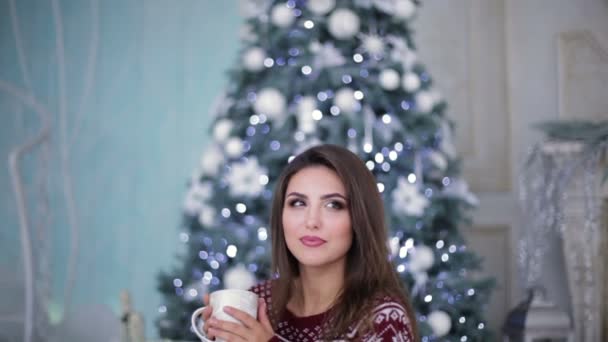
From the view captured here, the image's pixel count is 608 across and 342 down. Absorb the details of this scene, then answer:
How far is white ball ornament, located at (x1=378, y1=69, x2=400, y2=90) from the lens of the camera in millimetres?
2779

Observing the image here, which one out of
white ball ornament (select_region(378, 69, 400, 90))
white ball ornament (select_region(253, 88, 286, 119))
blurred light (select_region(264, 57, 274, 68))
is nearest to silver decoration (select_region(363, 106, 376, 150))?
white ball ornament (select_region(378, 69, 400, 90))

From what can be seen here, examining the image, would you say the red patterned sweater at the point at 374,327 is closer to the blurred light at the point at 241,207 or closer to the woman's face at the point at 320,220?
the woman's face at the point at 320,220

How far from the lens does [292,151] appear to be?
2848 mm

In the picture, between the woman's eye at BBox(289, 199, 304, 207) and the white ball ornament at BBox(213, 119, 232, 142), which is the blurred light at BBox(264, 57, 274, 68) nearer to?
the white ball ornament at BBox(213, 119, 232, 142)

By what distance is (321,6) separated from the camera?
2877 millimetres

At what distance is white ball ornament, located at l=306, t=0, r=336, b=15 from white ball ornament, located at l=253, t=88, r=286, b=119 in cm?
36

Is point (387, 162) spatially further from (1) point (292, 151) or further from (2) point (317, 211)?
(2) point (317, 211)

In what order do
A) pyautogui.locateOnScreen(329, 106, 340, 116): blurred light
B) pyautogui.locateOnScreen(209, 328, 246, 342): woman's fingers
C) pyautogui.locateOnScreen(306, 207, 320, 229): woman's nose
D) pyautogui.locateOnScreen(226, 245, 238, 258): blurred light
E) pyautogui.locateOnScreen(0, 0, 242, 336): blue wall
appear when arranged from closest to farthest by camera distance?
pyautogui.locateOnScreen(209, 328, 246, 342): woman's fingers < pyautogui.locateOnScreen(306, 207, 320, 229): woman's nose < pyautogui.locateOnScreen(329, 106, 340, 116): blurred light < pyautogui.locateOnScreen(226, 245, 238, 258): blurred light < pyautogui.locateOnScreen(0, 0, 242, 336): blue wall

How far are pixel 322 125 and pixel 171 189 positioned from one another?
1831mm

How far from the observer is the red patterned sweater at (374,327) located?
122 centimetres

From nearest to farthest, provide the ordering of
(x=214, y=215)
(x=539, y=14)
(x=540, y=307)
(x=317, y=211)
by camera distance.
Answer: (x=317, y=211) < (x=214, y=215) < (x=540, y=307) < (x=539, y=14)

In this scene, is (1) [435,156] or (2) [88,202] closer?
(1) [435,156]

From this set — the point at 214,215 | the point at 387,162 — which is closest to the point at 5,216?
the point at 214,215

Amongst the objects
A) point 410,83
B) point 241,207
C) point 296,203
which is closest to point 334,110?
point 410,83
